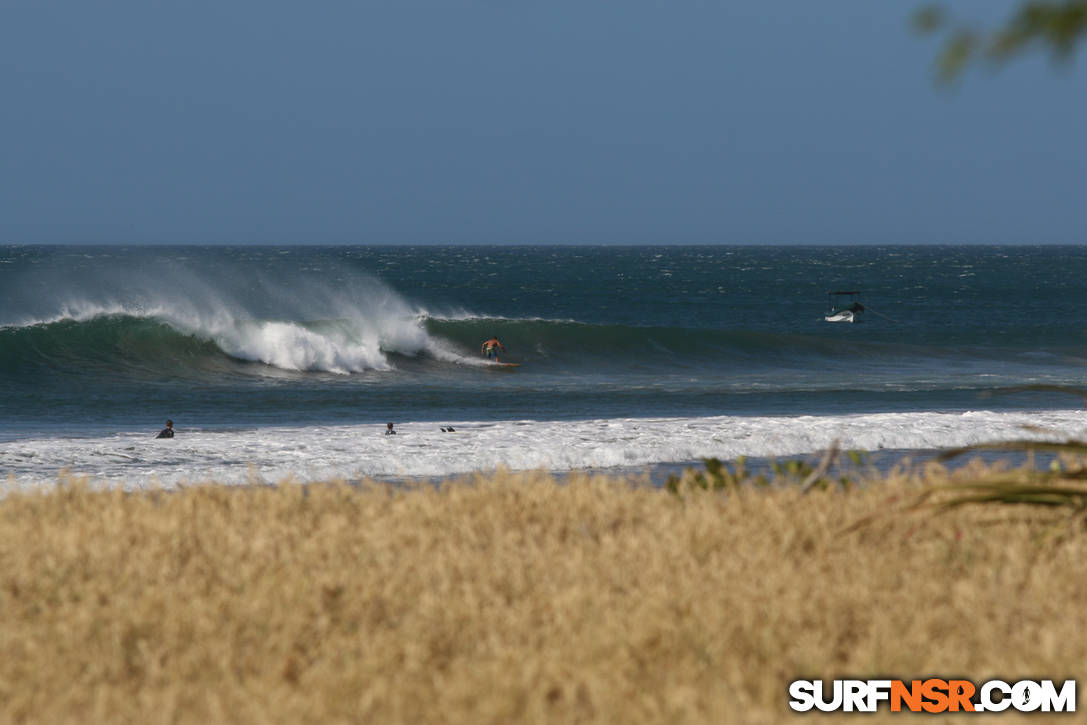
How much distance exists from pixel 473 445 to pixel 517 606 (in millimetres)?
10920

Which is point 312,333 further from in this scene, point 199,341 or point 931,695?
point 931,695

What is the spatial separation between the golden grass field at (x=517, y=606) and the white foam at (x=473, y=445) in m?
6.80

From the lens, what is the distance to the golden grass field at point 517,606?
160 inches

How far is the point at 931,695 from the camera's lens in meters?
4.08

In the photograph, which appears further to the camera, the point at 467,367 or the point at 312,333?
the point at 312,333

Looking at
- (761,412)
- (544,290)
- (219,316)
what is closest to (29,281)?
(544,290)

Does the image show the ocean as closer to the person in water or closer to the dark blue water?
the dark blue water

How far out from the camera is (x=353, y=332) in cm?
3403

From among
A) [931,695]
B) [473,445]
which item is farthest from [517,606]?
[473,445]

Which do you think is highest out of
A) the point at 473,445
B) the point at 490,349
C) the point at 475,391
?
the point at 490,349

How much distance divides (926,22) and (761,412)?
17415mm

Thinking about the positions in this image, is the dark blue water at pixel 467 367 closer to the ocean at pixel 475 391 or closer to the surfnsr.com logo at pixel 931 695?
the ocean at pixel 475 391

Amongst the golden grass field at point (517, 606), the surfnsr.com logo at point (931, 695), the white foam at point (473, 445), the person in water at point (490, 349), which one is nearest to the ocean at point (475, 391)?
the white foam at point (473, 445)

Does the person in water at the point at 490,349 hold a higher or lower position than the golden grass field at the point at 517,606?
lower
